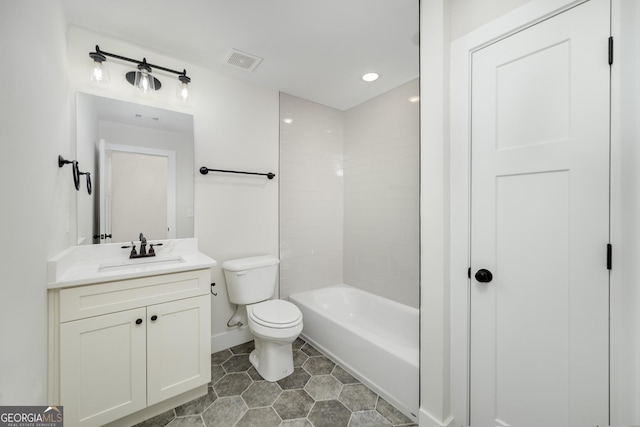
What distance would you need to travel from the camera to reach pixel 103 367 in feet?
4.61

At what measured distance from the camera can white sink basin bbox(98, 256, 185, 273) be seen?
Answer: 168 cm

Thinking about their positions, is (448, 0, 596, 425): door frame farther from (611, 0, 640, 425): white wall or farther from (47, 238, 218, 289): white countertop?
(47, 238, 218, 289): white countertop

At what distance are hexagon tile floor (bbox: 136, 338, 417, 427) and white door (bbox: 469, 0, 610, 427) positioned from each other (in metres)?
0.64

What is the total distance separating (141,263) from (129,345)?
1.79ft

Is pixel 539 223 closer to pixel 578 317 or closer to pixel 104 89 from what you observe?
pixel 578 317

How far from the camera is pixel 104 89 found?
1.81 m

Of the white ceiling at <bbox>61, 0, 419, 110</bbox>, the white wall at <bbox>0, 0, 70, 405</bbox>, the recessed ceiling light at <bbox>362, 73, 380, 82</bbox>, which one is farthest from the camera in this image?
the recessed ceiling light at <bbox>362, 73, 380, 82</bbox>

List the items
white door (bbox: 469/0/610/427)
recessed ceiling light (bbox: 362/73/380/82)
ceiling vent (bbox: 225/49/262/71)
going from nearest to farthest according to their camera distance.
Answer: white door (bbox: 469/0/610/427), ceiling vent (bbox: 225/49/262/71), recessed ceiling light (bbox: 362/73/380/82)

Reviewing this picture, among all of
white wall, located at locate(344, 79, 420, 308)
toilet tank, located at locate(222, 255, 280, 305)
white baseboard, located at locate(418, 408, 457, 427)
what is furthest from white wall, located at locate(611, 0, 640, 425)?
toilet tank, located at locate(222, 255, 280, 305)

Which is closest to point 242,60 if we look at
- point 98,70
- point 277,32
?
point 277,32

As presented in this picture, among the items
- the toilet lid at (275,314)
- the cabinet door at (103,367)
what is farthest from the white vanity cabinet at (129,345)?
the toilet lid at (275,314)

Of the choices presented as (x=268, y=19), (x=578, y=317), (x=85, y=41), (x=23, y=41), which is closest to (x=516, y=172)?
(x=578, y=317)

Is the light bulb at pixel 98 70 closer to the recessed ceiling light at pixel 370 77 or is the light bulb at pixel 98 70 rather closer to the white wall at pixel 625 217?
the recessed ceiling light at pixel 370 77

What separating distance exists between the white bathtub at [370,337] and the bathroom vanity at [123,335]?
0.96 meters
